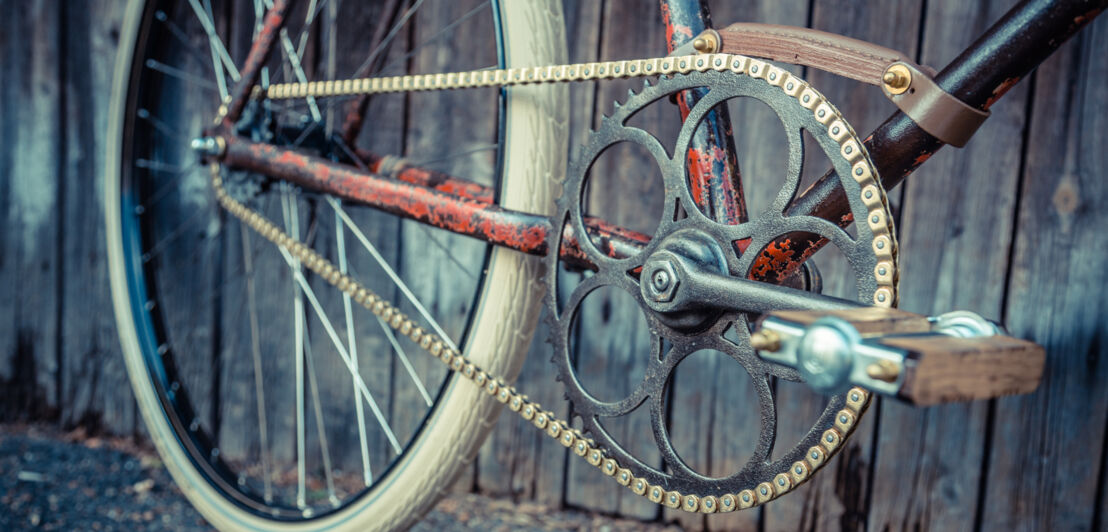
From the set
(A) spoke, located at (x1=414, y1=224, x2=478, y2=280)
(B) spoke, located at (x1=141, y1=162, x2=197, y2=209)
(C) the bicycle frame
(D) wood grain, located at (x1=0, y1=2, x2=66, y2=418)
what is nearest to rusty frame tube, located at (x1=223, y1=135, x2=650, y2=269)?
(C) the bicycle frame

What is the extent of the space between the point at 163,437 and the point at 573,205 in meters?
0.76

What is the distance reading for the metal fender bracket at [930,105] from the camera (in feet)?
1.64

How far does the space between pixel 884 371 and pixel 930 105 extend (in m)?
0.24

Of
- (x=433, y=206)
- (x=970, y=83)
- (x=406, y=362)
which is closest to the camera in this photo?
(x=970, y=83)

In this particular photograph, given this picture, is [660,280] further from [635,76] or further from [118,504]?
[118,504]

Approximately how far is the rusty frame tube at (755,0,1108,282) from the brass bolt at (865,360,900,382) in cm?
19

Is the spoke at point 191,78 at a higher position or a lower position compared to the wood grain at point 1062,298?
higher

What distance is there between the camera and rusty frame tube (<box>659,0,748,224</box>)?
1.90 feet

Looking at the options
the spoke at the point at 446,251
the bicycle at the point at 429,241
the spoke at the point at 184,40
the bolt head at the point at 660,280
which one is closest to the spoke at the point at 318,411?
the bicycle at the point at 429,241

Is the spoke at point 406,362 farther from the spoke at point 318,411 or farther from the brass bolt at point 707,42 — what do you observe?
the brass bolt at point 707,42

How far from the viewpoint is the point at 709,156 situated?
587mm

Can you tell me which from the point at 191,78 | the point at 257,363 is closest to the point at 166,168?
the point at 191,78

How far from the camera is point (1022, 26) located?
0.48 m

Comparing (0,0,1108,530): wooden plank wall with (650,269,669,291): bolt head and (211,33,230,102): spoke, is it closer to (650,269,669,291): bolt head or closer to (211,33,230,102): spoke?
(211,33,230,102): spoke
